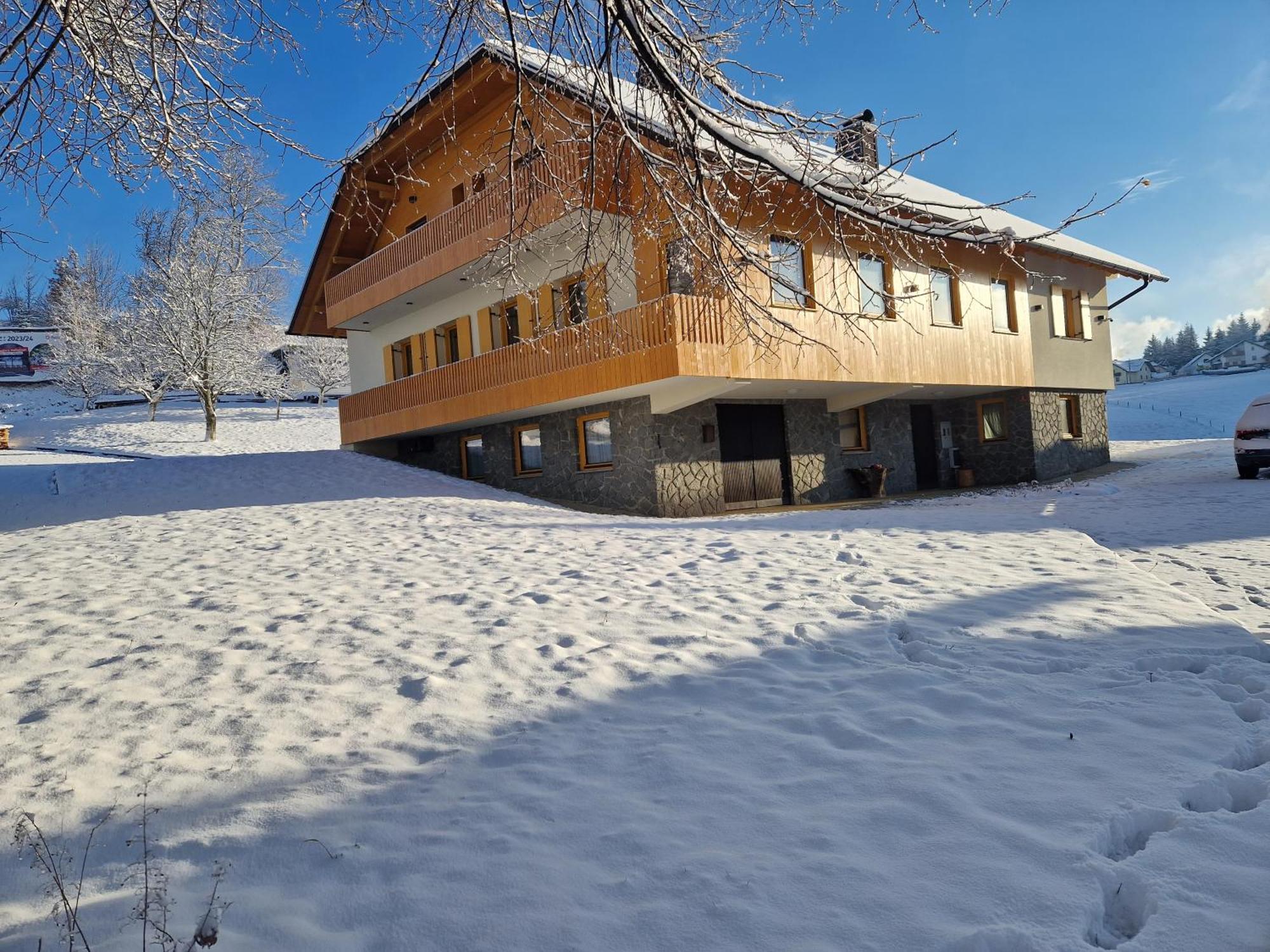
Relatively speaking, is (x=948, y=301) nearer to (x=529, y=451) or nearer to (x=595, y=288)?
(x=529, y=451)

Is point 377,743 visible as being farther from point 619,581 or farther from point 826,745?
point 619,581

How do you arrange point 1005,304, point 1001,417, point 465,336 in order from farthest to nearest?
point 1001,417, point 1005,304, point 465,336

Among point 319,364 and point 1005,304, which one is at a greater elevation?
point 319,364

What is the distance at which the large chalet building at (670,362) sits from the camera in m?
12.3

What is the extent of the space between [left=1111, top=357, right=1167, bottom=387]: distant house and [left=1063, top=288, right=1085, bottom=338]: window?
6331 cm

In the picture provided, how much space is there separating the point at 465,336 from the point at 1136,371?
3324 inches

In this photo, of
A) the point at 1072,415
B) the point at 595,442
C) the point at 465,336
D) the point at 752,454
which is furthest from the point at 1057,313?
the point at 465,336

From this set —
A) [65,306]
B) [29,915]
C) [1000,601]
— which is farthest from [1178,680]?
[65,306]

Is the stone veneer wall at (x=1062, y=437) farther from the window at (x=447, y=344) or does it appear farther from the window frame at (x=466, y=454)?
the window at (x=447, y=344)

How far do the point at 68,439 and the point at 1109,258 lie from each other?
39.0 metres

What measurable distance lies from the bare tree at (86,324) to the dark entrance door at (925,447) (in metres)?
35.7

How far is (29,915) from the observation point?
99.3 inches

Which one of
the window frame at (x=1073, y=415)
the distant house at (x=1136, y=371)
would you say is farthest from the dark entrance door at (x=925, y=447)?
the distant house at (x=1136, y=371)

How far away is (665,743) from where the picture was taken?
3.69m
